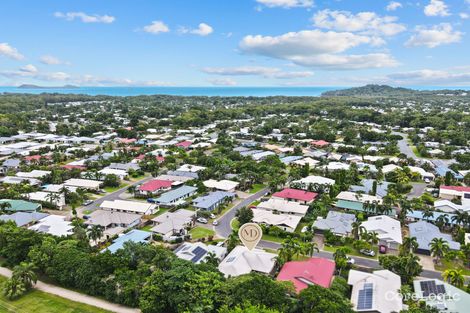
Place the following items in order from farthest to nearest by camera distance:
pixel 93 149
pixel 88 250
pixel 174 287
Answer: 1. pixel 93 149
2. pixel 88 250
3. pixel 174 287

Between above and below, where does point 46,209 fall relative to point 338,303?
below

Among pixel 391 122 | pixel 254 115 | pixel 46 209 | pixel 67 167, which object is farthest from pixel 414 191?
pixel 254 115

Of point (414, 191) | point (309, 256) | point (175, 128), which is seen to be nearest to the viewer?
point (309, 256)

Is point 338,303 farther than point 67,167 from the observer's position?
No

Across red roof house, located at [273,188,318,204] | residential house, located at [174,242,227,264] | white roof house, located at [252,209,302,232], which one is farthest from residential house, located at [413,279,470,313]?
red roof house, located at [273,188,318,204]

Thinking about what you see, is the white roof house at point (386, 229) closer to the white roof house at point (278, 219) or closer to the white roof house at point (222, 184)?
the white roof house at point (278, 219)

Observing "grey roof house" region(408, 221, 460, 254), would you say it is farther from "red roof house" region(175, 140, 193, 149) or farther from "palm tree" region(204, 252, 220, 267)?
"red roof house" region(175, 140, 193, 149)

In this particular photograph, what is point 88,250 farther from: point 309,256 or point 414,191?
point 414,191
